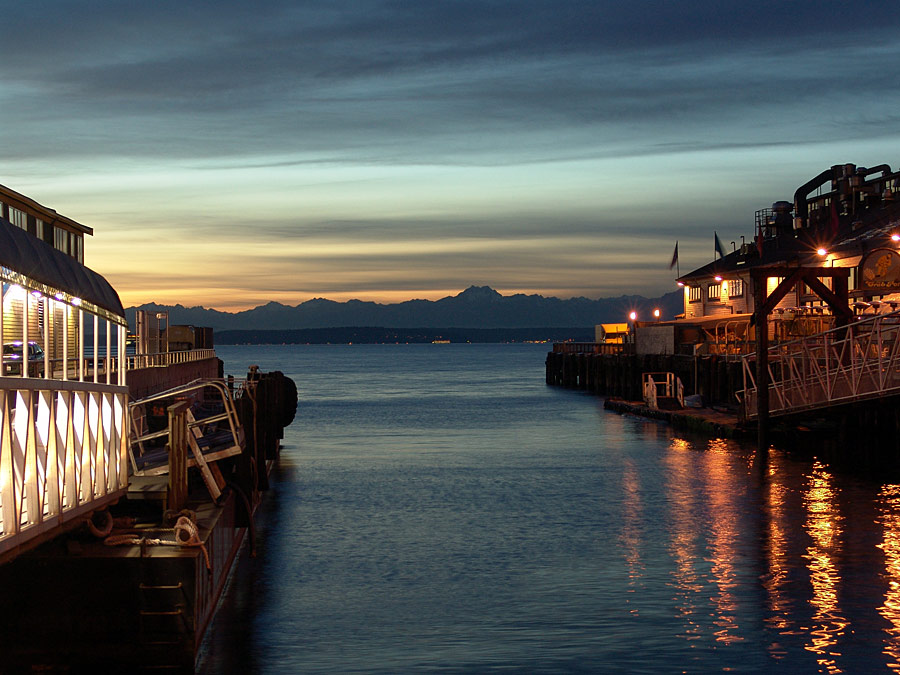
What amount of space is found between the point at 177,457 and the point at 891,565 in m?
15.1

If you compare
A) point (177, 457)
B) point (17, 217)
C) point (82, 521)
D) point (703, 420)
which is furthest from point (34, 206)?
point (82, 521)

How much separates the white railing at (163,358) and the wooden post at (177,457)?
1740cm

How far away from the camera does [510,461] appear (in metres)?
44.9

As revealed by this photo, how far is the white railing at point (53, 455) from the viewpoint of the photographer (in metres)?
11.0

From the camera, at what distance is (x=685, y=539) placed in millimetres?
26000

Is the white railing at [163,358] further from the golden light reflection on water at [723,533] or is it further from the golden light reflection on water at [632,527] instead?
the golden light reflection on water at [723,533]

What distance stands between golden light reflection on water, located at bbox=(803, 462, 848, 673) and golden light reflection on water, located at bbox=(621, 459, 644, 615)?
3302mm

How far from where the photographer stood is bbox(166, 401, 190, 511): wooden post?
16422 mm

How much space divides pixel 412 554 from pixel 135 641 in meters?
11.6

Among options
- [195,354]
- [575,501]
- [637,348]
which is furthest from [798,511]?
[637,348]

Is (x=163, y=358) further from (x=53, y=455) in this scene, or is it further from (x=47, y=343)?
(x=47, y=343)

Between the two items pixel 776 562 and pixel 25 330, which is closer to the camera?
pixel 25 330

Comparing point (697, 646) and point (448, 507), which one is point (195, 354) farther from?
point (697, 646)

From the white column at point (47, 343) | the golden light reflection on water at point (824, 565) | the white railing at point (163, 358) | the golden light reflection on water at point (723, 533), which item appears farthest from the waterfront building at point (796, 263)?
the white column at point (47, 343)
